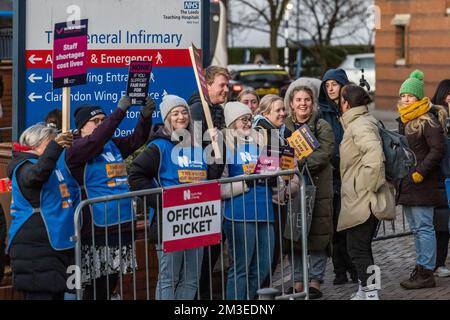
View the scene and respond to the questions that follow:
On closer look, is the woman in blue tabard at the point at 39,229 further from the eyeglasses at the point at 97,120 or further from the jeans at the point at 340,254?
the jeans at the point at 340,254

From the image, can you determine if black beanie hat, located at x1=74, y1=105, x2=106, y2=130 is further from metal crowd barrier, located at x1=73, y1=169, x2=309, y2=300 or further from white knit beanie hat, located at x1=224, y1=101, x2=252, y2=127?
white knit beanie hat, located at x1=224, y1=101, x2=252, y2=127

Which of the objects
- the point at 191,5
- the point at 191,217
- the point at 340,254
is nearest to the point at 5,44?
the point at 191,5

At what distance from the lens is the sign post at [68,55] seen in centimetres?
832

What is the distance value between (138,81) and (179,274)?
5.58ft

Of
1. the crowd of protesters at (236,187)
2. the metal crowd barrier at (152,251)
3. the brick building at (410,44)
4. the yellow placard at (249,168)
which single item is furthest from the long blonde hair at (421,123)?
the brick building at (410,44)

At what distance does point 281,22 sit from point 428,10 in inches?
694

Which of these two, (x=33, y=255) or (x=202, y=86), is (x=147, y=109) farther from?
(x=33, y=255)

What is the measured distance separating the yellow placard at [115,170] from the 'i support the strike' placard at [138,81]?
90 cm

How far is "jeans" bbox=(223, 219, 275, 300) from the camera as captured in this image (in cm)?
827

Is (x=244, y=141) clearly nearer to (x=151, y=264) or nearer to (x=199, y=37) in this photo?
(x=151, y=264)

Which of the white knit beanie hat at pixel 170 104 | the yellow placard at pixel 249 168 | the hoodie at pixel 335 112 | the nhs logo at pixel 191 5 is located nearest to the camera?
the white knit beanie hat at pixel 170 104

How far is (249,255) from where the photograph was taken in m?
8.31

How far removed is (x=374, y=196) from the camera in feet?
29.8
